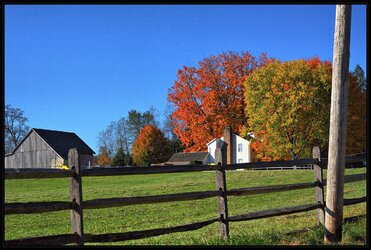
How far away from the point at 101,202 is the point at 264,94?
45.1m

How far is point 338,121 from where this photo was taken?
782 centimetres

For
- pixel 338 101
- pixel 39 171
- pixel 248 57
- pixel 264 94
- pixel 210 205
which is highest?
pixel 248 57

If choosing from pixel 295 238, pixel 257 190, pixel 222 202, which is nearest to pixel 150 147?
pixel 257 190

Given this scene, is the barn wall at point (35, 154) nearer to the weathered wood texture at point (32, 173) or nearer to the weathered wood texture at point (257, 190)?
the weathered wood texture at point (257, 190)

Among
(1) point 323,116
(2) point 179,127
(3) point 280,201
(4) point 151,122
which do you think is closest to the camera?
(3) point 280,201

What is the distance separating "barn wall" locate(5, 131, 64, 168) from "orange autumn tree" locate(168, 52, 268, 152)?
23.0m

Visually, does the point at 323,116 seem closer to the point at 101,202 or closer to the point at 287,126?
the point at 287,126

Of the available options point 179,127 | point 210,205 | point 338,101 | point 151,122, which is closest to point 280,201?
point 210,205

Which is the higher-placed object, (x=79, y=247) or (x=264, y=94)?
(x=264, y=94)

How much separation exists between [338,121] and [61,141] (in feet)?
233

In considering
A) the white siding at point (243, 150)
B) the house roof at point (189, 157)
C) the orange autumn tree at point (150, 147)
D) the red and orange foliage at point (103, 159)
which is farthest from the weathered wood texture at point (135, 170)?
the red and orange foliage at point (103, 159)

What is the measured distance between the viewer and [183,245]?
7.61 m

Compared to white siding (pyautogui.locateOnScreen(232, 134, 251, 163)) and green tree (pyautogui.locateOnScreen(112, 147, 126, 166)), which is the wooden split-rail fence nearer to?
white siding (pyautogui.locateOnScreen(232, 134, 251, 163))

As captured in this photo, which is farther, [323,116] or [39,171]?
[323,116]
